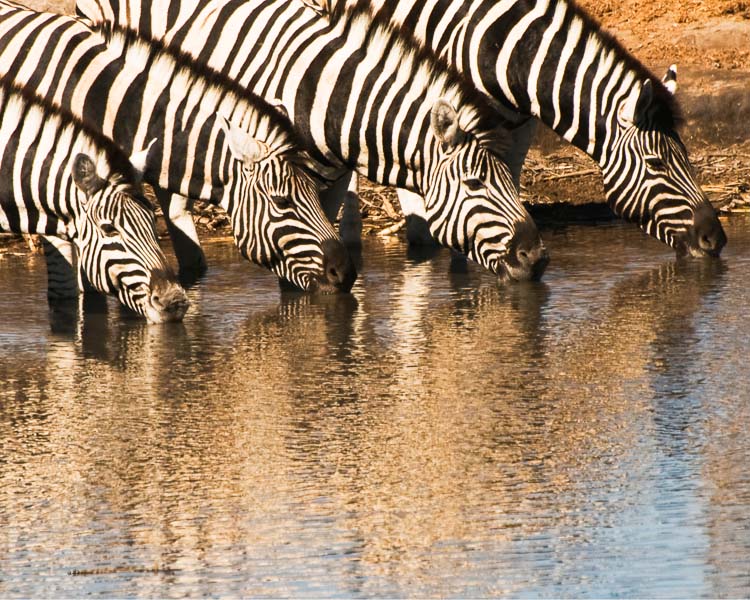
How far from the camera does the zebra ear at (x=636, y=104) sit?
10.4 m

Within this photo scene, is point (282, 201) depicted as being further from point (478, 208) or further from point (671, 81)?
point (671, 81)

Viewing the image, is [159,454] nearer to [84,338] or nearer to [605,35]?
[84,338]

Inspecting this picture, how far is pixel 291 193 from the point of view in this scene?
9859 mm

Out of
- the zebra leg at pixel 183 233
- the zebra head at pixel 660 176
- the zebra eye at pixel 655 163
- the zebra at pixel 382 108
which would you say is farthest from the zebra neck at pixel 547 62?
the zebra leg at pixel 183 233

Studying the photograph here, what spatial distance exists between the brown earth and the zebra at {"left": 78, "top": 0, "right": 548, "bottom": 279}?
2016 millimetres

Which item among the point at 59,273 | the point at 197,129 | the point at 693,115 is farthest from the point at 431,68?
the point at 693,115

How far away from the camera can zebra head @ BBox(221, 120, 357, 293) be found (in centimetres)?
977

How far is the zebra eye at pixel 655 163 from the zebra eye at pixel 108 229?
3467mm

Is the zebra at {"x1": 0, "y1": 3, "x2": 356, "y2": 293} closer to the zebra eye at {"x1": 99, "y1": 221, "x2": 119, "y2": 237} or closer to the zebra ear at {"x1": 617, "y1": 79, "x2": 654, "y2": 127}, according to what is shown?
the zebra eye at {"x1": 99, "y1": 221, "x2": 119, "y2": 237}

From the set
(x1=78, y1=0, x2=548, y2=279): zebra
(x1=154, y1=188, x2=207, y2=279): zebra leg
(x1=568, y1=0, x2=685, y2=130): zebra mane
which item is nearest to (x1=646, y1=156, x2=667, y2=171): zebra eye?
(x1=568, y1=0, x2=685, y2=130): zebra mane

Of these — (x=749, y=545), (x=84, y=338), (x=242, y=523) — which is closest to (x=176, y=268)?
(x=84, y=338)

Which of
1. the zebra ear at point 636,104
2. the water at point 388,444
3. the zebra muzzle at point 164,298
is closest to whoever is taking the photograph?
the water at point 388,444

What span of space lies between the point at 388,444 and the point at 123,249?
3108 mm

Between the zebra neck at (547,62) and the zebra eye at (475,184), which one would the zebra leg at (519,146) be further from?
the zebra eye at (475,184)
